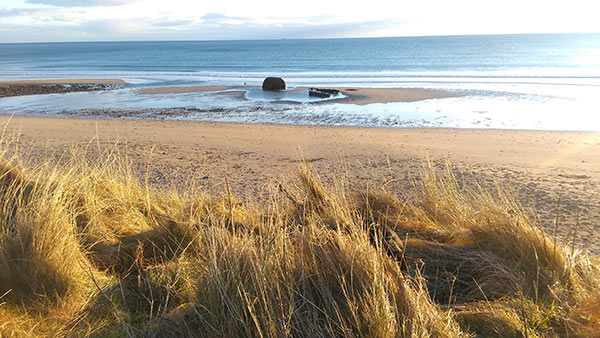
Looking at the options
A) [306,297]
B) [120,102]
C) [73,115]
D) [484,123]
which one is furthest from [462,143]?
[120,102]

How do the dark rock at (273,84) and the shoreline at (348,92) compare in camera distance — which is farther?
the dark rock at (273,84)

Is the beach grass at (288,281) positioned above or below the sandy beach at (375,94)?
above

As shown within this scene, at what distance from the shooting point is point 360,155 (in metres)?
10.6

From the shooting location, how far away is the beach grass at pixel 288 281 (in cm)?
264

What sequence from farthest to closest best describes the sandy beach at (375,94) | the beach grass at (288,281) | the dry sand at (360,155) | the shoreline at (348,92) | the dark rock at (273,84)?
the dark rock at (273,84), the shoreline at (348,92), the sandy beach at (375,94), the dry sand at (360,155), the beach grass at (288,281)

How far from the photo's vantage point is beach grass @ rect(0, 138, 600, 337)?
8.66ft

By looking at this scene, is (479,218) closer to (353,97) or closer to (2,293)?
(2,293)

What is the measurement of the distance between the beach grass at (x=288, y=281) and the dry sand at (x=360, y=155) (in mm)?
1934

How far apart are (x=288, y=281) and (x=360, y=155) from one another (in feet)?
26.0

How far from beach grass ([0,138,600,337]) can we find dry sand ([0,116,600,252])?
1934 mm

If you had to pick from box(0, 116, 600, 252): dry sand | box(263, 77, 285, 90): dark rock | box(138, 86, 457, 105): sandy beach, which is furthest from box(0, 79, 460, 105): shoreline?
box(0, 116, 600, 252): dry sand

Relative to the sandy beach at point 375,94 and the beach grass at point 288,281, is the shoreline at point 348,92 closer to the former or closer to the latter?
the sandy beach at point 375,94

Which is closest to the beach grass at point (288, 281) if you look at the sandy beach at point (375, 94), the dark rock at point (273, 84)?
the sandy beach at point (375, 94)

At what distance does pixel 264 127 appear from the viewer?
50.0ft
